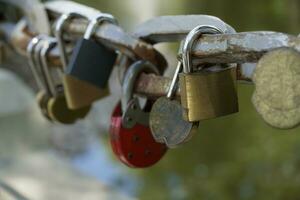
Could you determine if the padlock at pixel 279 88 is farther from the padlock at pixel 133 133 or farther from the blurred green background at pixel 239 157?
the blurred green background at pixel 239 157

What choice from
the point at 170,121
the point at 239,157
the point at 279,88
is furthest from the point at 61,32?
the point at 239,157

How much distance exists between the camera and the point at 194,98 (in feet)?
1.76

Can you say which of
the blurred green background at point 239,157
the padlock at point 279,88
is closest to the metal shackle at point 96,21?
the padlock at point 279,88

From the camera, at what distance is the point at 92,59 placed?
75 cm

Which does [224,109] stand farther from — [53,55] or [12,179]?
[12,179]

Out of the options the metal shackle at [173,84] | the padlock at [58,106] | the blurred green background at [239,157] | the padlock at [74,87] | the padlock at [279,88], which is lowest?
the blurred green background at [239,157]

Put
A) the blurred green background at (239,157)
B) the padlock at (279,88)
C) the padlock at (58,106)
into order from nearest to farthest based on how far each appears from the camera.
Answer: the padlock at (279,88)
the padlock at (58,106)
the blurred green background at (239,157)

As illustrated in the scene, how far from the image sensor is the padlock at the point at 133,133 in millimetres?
679

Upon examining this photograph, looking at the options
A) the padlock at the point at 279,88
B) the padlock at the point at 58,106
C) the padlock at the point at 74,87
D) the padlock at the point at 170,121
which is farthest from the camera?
the padlock at the point at 58,106

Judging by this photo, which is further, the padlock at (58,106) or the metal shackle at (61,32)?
the padlock at (58,106)

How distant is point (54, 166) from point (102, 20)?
107 cm

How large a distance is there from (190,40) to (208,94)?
1.9 inches

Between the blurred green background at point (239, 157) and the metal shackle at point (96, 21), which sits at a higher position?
the metal shackle at point (96, 21)

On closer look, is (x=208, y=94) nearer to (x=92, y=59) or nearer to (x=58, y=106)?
(x=92, y=59)
